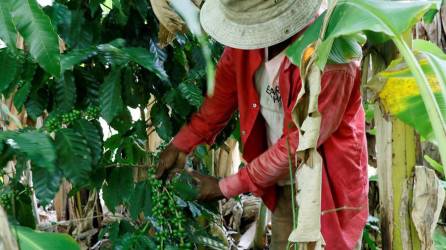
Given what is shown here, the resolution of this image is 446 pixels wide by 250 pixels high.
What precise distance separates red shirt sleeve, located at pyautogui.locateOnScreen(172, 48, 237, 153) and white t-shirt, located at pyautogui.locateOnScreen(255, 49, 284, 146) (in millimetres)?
107

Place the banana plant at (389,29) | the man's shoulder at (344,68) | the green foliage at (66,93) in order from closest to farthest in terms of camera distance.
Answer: the banana plant at (389,29) → the man's shoulder at (344,68) → the green foliage at (66,93)

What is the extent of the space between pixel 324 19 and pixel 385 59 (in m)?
0.26

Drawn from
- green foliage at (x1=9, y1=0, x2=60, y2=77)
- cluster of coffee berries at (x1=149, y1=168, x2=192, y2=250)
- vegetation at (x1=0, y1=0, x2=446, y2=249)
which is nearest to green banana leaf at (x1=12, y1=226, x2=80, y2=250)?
vegetation at (x1=0, y1=0, x2=446, y2=249)

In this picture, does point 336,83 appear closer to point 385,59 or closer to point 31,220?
point 385,59

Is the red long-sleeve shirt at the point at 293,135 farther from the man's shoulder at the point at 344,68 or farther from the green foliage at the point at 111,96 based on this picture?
the green foliage at the point at 111,96

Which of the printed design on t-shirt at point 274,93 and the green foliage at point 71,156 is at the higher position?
the printed design on t-shirt at point 274,93

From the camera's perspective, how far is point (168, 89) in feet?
5.42

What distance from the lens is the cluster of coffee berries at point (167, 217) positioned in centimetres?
157

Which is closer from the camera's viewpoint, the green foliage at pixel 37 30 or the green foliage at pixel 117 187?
the green foliage at pixel 37 30

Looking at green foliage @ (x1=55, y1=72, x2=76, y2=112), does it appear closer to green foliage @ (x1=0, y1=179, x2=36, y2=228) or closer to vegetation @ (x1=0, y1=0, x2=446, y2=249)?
vegetation @ (x1=0, y1=0, x2=446, y2=249)

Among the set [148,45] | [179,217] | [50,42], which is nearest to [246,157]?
[179,217]

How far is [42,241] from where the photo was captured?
3.71ft

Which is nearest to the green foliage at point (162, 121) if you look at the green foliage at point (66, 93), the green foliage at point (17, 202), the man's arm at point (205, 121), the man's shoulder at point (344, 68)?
the man's arm at point (205, 121)

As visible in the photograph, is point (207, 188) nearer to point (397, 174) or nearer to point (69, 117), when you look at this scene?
point (69, 117)
